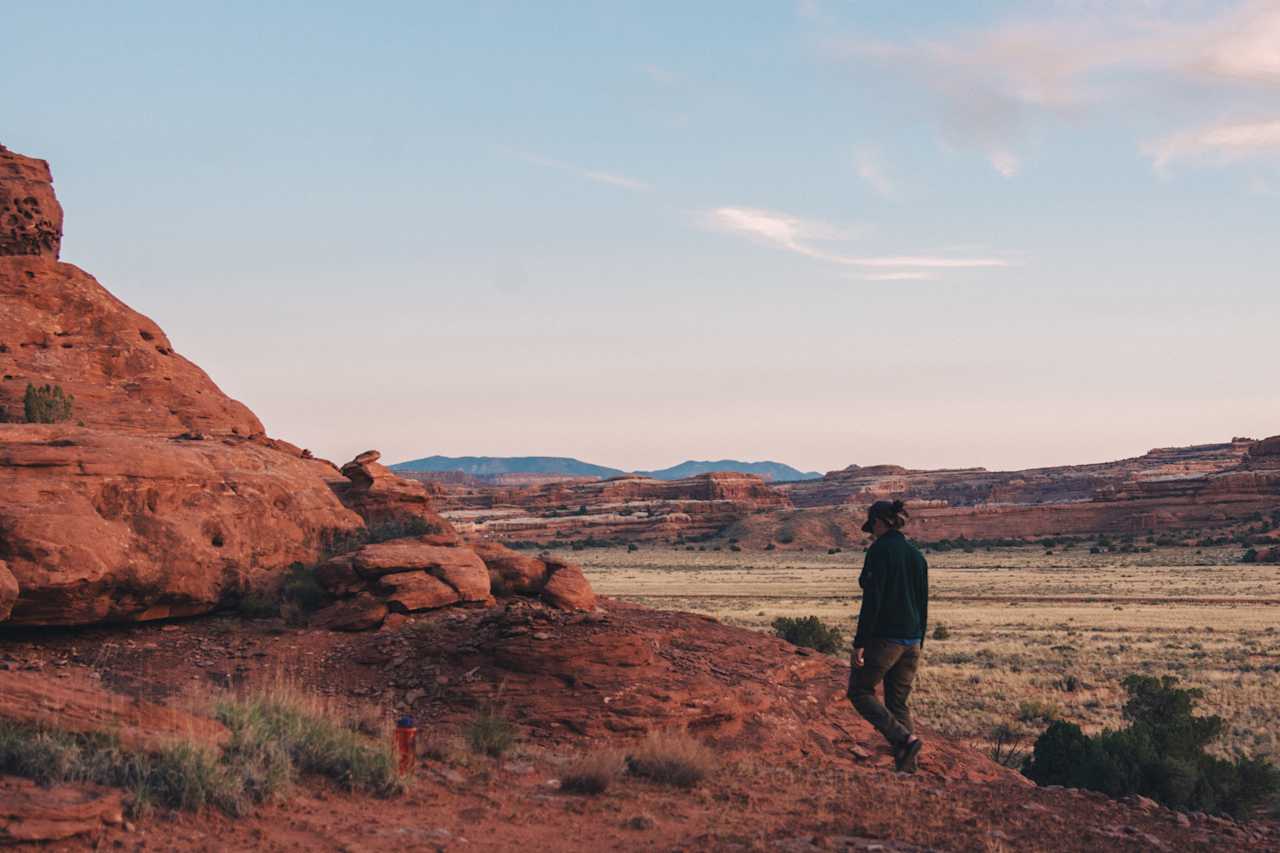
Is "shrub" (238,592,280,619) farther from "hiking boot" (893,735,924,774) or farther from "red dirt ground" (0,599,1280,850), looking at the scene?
"hiking boot" (893,735,924,774)

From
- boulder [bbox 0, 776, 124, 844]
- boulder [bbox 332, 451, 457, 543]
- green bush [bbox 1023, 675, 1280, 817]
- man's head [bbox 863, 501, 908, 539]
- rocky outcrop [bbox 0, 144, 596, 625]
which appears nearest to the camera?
boulder [bbox 0, 776, 124, 844]

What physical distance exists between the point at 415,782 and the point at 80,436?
400 inches

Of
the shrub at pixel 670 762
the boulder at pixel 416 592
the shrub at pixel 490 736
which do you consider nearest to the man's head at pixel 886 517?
the shrub at pixel 670 762

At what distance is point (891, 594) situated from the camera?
9.72 m

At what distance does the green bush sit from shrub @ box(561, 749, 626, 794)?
20.1ft

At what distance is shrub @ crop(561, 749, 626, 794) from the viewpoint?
9.30m

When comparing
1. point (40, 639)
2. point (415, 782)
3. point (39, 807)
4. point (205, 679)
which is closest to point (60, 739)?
point (39, 807)

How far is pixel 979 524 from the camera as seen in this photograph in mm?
108188

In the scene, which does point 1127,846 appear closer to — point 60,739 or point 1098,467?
point 60,739

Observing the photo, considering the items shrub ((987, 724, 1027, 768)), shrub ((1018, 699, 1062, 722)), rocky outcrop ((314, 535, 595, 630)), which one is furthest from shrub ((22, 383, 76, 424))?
shrub ((1018, 699, 1062, 722))

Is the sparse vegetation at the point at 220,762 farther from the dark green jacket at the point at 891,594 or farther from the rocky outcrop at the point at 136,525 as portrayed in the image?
the rocky outcrop at the point at 136,525

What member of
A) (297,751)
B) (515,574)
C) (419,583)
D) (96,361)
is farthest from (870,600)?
(96,361)

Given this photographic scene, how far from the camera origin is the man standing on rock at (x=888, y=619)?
9719 millimetres

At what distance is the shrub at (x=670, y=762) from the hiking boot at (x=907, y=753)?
1726mm
